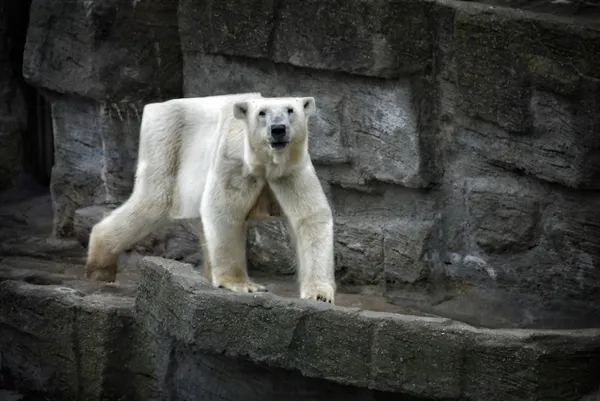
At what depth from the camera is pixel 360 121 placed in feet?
33.2

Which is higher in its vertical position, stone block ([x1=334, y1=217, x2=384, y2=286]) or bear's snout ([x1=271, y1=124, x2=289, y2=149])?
bear's snout ([x1=271, y1=124, x2=289, y2=149])

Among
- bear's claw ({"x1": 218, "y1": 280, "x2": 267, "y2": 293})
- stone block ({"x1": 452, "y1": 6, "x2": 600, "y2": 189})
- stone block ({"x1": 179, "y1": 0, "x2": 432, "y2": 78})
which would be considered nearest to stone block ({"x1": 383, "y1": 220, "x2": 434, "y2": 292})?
stone block ({"x1": 452, "y1": 6, "x2": 600, "y2": 189})

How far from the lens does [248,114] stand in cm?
863

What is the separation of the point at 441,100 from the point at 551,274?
51.4 inches

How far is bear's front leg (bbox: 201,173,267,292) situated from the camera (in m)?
8.74

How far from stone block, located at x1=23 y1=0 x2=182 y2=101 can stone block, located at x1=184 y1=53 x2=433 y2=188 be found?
776 millimetres

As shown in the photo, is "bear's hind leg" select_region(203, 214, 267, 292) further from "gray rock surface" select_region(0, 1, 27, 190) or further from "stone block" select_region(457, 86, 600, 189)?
"gray rock surface" select_region(0, 1, 27, 190)

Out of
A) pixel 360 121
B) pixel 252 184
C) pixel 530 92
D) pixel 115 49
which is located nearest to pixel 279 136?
pixel 252 184

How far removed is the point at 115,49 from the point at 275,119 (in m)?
3.16

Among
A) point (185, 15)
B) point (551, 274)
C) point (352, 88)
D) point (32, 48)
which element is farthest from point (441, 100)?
point (32, 48)

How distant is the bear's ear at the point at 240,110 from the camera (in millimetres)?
8633


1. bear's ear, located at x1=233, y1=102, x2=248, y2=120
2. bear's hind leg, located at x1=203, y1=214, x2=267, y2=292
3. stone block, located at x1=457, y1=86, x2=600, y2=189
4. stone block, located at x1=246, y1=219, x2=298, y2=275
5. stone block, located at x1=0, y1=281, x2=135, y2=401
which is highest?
bear's ear, located at x1=233, y1=102, x2=248, y2=120

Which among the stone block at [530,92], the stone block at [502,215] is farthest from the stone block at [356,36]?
the stone block at [502,215]

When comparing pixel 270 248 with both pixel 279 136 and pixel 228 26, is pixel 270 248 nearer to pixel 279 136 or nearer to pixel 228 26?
pixel 228 26
